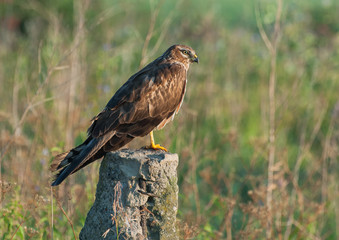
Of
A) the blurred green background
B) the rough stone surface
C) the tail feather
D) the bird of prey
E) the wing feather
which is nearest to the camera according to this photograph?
the rough stone surface

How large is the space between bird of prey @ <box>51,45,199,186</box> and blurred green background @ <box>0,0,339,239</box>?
0.34 metres

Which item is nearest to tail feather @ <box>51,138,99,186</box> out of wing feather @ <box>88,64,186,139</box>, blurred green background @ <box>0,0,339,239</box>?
wing feather @ <box>88,64,186,139</box>

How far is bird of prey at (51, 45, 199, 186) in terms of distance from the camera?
330cm

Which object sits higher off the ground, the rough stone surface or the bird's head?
the bird's head

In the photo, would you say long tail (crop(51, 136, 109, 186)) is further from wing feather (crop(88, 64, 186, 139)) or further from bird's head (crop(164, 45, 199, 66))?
bird's head (crop(164, 45, 199, 66))

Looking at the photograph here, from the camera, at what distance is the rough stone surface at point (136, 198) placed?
3014 millimetres

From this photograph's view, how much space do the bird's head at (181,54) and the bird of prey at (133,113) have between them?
0.08 m

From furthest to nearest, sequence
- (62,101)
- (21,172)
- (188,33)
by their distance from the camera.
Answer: (188,33) < (62,101) < (21,172)

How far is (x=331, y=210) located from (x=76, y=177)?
306 cm

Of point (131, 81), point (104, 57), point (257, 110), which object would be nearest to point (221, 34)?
point (257, 110)

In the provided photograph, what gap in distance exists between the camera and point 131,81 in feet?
12.7

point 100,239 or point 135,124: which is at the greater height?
point 135,124

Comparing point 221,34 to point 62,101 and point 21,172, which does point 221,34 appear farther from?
point 21,172

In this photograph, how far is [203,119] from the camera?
8.04 m
